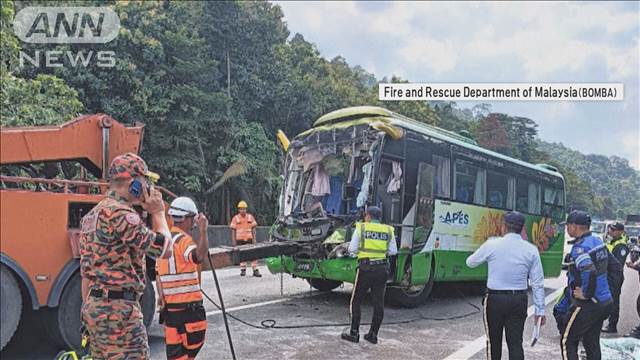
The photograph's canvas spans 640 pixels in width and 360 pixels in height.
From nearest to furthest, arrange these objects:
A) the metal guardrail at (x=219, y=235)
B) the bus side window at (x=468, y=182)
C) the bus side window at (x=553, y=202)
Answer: the bus side window at (x=468, y=182) → the bus side window at (x=553, y=202) → the metal guardrail at (x=219, y=235)

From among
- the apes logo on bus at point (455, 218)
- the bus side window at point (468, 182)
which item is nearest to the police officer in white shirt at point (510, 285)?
the apes logo on bus at point (455, 218)

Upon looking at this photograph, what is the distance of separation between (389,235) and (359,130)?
264 centimetres

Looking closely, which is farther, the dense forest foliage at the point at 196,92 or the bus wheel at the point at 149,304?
the dense forest foliage at the point at 196,92

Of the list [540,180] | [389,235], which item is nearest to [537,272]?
[389,235]

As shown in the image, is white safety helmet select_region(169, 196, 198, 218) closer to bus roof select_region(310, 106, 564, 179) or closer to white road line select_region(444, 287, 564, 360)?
white road line select_region(444, 287, 564, 360)

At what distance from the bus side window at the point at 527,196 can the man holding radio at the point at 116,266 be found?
10812 millimetres

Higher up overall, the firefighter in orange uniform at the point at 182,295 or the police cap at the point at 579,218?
the police cap at the point at 579,218

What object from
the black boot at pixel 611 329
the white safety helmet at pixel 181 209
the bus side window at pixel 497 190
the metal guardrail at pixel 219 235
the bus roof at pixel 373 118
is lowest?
the black boot at pixel 611 329

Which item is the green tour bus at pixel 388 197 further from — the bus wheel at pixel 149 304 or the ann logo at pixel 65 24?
the ann logo at pixel 65 24

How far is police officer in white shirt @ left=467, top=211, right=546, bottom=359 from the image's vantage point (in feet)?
16.4

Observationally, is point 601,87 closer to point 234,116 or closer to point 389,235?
point 389,235

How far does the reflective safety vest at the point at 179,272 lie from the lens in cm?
418

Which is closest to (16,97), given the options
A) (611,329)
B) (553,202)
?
(611,329)

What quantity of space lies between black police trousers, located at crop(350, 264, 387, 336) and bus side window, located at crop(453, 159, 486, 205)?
404 centimetres
